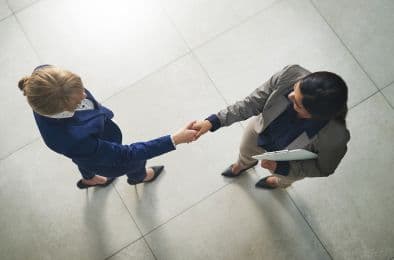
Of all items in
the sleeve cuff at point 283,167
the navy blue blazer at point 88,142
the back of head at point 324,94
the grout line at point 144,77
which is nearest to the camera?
the back of head at point 324,94

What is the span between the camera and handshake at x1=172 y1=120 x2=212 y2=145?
2.06 metres

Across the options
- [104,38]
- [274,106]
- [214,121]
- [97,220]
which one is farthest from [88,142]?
[104,38]

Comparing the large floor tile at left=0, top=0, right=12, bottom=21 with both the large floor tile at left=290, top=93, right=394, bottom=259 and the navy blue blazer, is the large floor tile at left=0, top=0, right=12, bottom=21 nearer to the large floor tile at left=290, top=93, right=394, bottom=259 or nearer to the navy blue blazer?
the navy blue blazer

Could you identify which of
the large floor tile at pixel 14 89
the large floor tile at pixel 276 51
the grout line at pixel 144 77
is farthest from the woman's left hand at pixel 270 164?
the large floor tile at pixel 14 89

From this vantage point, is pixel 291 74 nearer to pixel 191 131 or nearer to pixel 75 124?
pixel 191 131

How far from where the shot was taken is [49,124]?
170 cm

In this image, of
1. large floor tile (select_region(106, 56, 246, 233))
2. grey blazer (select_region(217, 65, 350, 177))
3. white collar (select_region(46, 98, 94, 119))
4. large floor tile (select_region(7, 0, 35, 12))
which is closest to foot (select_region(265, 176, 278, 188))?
large floor tile (select_region(106, 56, 246, 233))

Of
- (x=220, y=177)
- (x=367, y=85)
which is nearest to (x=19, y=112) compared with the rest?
(x=220, y=177)

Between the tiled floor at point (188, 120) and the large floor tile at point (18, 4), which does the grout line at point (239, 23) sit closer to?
the tiled floor at point (188, 120)

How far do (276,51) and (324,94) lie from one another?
1.55 m

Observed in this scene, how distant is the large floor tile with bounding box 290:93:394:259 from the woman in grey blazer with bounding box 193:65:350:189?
2.28ft

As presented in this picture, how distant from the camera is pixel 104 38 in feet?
10.3

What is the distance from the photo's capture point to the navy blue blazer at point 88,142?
170 centimetres

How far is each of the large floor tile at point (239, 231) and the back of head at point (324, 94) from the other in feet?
4.08
